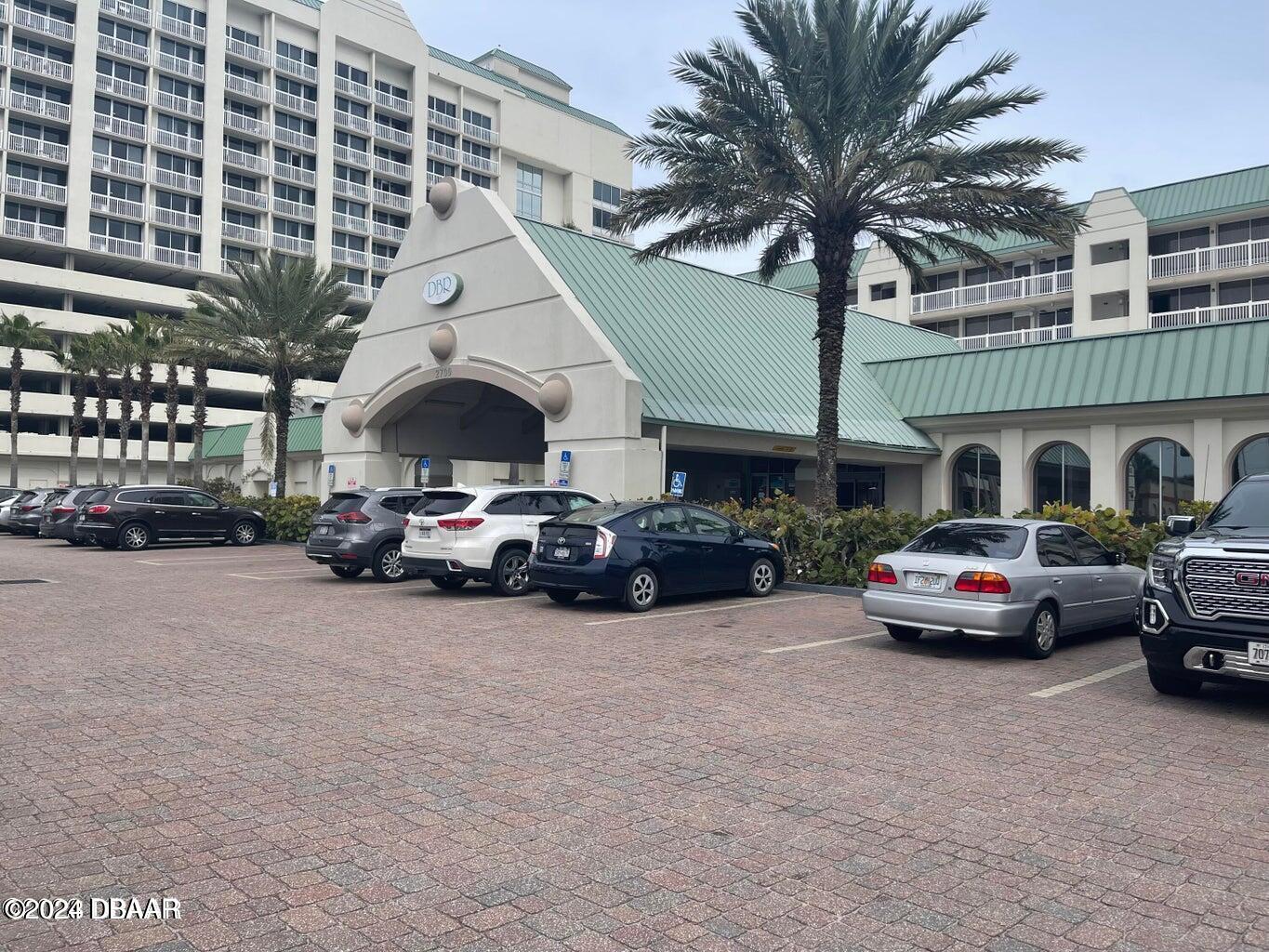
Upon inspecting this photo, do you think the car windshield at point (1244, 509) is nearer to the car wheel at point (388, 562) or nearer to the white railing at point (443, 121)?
the car wheel at point (388, 562)

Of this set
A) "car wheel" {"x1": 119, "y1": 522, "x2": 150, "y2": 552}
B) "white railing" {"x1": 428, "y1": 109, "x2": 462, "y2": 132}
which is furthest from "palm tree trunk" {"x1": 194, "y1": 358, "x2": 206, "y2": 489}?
"white railing" {"x1": 428, "y1": 109, "x2": 462, "y2": 132}

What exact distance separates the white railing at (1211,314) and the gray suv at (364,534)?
114 ft

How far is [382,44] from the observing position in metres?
70.9

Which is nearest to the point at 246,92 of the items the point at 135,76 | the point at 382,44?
the point at 135,76

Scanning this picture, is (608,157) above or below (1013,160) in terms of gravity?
above

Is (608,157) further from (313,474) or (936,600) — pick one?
(936,600)

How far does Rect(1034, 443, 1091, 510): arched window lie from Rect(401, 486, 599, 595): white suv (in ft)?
52.6

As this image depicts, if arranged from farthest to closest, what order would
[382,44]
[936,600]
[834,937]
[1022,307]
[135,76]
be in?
[382,44] < [135,76] < [1022,307] < [936,600] < [834,937]

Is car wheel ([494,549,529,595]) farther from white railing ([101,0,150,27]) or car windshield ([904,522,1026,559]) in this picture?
white railing ([101,0,150,27])

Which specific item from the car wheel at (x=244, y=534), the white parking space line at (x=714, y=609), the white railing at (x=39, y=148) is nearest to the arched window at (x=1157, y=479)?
the white parking space line at (x=714, y=609)

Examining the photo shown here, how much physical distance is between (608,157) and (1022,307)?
45970 millimetres

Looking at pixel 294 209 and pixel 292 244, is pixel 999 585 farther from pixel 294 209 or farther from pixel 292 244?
pixel 294 209

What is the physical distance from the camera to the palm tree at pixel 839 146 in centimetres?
1731

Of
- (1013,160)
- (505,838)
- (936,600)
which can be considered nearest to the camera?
(505,838)
